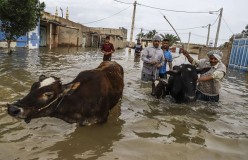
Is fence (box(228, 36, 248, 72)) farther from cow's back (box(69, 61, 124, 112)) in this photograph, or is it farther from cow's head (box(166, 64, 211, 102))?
cow's back (box(69, 61, 124, 112))

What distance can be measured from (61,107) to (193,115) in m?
3.46

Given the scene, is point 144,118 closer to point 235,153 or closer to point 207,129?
point 207,129

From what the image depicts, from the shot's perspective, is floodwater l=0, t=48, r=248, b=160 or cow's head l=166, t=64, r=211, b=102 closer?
floodwater l=0, t=48, r=248, b=160

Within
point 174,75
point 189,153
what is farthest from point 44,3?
point 189,153

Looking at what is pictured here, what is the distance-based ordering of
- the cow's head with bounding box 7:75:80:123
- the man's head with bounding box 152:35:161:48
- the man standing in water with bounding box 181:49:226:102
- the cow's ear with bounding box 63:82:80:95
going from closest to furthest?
the cow's head with bounding box 7:75:80:123, the cow's ear with bounding box 63:82:80:95, the man standing in water with bounding box 181:49:226:102, the man's head with bounding box 152:35:161:48

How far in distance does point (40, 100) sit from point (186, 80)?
144 inches

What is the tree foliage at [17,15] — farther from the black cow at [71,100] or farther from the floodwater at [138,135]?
the black cow at [71,100]

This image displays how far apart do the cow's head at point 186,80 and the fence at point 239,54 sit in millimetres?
16890

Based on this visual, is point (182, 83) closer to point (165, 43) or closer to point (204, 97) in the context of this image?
point (204, 97)

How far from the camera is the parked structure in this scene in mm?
24755

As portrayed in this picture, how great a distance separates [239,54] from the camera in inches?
928

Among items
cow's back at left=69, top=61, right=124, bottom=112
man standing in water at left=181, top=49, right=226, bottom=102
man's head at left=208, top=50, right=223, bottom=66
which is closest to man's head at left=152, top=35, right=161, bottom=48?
man standing in water at left=181, top=49, right=226, bottom=102

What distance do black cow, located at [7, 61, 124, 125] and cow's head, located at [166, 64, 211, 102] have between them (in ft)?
6.28

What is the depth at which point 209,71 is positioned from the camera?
680cm
